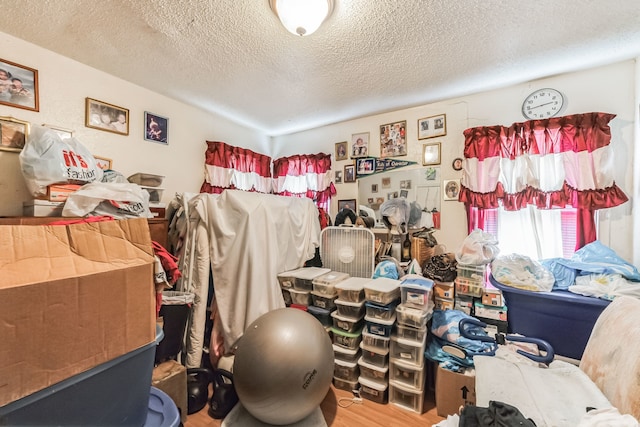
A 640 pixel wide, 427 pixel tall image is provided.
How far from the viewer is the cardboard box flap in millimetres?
600

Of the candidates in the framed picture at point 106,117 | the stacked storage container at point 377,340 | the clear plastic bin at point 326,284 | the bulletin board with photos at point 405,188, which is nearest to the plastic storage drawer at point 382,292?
the stacked storage container at point 377,340

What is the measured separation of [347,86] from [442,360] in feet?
7.74

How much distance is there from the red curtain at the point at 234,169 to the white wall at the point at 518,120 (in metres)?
0.95

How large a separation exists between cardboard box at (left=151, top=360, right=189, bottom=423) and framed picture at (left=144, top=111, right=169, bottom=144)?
6.83 ft

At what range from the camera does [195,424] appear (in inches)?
61.9

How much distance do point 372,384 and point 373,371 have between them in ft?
0.26

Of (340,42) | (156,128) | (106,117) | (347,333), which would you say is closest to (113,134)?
(106,117)

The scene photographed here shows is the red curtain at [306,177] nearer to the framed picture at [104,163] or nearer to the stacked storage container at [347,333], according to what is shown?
the stacked storage container at [347,333]

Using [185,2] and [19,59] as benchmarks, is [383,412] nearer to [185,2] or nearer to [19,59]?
[185,2]

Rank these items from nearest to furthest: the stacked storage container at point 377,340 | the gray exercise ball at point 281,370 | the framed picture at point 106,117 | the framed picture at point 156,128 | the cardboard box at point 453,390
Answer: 1. the gray exercise ball at point 281,370
2. the cardboard box at point 453,390
3. the stacked storage container at point 377,340
4. the framed picture at point 106,117
5. the framed picture at point 156,128

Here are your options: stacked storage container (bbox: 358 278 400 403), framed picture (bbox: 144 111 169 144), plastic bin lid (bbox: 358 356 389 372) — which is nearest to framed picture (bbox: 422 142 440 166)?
stacked storage container (bbox: 358 278 400 403)

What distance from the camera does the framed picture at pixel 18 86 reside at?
176cm

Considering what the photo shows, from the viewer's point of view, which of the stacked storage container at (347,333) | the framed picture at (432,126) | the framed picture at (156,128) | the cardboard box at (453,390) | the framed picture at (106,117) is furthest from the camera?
the framed picture at (432,126)

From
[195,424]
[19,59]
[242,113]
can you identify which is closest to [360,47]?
[242,113]
